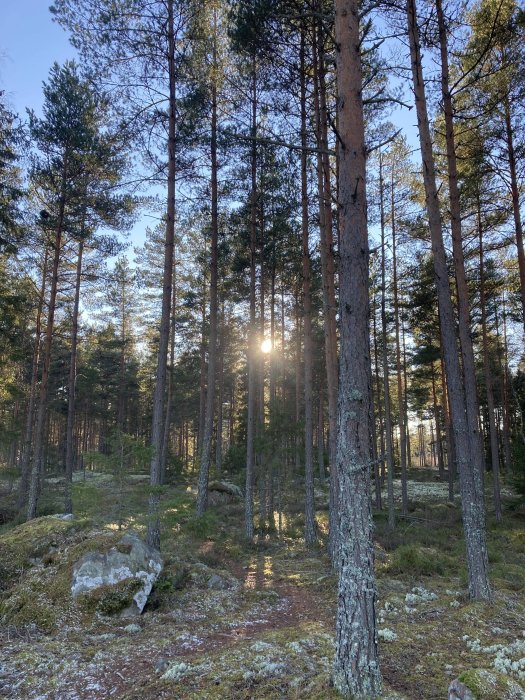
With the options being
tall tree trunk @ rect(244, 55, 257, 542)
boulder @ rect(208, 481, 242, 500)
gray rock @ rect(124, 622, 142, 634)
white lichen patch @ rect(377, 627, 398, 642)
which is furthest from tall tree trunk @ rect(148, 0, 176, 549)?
boulder @ rect(208, 481, 242, 500)

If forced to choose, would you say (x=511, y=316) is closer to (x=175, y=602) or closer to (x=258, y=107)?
(x=258, y=107)

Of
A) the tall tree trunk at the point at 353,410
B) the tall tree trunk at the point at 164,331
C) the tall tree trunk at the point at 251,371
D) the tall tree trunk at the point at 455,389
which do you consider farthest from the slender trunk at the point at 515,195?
the tall tree trunk at the point at 353,410

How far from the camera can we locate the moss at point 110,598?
5973 millimetres

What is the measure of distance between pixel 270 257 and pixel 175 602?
12.3 metres

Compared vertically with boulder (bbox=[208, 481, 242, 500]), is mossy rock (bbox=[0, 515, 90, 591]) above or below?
above

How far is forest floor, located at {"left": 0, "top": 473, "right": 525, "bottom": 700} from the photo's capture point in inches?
152

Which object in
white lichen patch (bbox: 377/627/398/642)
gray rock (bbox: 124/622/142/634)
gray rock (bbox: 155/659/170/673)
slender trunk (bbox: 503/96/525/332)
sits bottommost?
gray rock (bbox: 124/622/142/634)

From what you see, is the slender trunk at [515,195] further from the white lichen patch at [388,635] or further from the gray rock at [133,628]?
the gray rock at [133,628]

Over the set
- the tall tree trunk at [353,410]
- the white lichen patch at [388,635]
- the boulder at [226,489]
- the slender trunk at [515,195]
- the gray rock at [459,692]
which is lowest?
the boulder at [226,489]

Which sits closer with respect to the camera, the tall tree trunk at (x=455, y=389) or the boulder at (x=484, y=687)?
the boulder at (x=484, y=687)

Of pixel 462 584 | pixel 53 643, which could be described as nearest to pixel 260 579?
pixel 462 584

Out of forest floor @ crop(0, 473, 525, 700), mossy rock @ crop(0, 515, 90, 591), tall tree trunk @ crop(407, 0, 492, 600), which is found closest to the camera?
forest floor @ crop(0, 473, 525, 700)

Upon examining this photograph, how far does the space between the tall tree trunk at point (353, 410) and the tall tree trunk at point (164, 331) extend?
210 inches

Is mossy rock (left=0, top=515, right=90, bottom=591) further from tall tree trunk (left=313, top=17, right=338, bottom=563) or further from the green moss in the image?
the green moss
